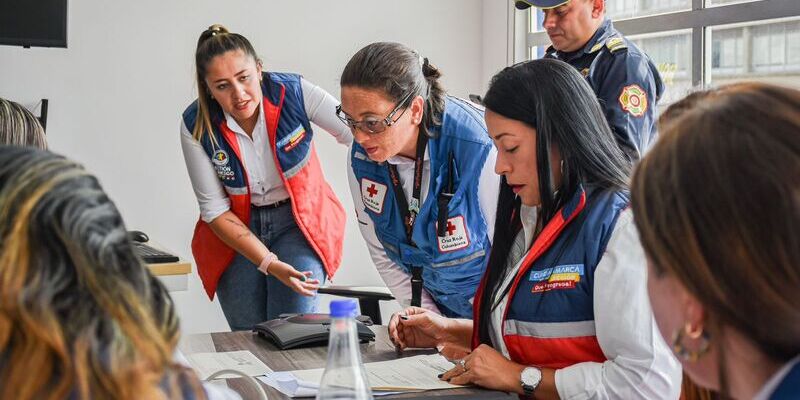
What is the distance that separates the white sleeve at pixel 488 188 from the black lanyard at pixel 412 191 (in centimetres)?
15

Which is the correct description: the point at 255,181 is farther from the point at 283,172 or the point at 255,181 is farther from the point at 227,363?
the point at 227,363

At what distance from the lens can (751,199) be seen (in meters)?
0.73

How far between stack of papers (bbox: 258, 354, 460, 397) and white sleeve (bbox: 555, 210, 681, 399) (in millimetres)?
242

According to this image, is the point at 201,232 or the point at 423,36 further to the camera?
the point at 423,36

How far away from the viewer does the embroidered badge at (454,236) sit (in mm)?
2062

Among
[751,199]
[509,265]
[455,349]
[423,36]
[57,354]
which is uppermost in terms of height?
[423,36]

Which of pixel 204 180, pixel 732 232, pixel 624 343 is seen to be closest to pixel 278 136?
pixel 204 180

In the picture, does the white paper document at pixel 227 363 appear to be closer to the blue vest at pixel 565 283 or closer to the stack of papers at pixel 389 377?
the stack of papers at pixel 389 377

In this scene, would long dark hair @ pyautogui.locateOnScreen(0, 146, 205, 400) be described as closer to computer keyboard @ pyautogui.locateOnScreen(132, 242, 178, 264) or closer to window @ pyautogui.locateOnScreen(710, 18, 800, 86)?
computer keyboard @ pyautogui.locateOnScreen(132, 242, 178, 264)

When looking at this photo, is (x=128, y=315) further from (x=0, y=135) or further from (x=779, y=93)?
(x=0, y=135)

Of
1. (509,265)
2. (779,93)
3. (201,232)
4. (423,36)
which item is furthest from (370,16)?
(779,93)

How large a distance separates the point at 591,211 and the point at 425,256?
696mm

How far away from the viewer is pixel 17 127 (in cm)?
198

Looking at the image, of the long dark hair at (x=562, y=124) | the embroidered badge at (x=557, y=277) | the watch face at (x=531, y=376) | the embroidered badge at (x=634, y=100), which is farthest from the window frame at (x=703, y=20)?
the watch face at (x=531, y=376)
